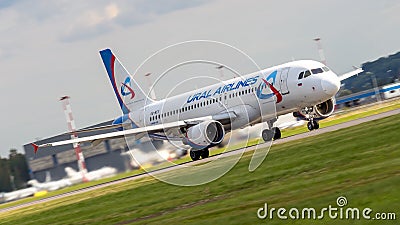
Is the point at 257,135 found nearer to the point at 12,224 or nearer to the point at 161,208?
the point at 12,224

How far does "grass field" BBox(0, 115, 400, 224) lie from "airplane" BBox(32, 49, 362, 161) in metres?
6.46

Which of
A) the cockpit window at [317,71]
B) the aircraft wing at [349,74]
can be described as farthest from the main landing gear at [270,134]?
the aircraft wing at [349,74]

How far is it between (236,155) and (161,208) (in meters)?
14.8

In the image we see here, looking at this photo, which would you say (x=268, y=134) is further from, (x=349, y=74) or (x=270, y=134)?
(x=349, y=74)

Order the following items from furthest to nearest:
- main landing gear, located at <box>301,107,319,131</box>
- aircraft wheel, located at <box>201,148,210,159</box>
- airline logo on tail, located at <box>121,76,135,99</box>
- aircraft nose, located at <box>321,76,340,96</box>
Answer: airline logo on tail, located at <box>121,76,135,99</box> → main landing gear, located at <box>301,107,319,131</box> → aircraft wheel, located at <box>201,148,210,159</box> → aircraft nose, located at <box>321,76,340,96</box>

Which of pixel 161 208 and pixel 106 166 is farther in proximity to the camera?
pixel 106 166

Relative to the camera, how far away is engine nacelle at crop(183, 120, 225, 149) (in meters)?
44.5

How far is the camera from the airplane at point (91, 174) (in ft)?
198

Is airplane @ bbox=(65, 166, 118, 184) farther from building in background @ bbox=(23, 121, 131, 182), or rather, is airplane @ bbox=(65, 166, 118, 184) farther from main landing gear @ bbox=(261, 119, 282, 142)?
main landing gear @ bbox=(261, 119, 282, 142)

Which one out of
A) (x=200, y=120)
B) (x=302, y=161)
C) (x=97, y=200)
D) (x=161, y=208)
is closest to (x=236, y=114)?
(x=200, y=120)

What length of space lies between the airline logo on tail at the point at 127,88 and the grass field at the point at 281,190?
21492mm

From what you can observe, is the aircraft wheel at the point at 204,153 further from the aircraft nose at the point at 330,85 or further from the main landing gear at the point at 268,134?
the aircraft nose at the point at 330,85

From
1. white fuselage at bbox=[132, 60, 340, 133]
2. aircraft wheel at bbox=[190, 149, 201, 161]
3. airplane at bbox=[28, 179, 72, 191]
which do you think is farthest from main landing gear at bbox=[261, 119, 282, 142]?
airplane at bbox=[28, 179, 72, 191]

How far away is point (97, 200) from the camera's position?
3653 cm
